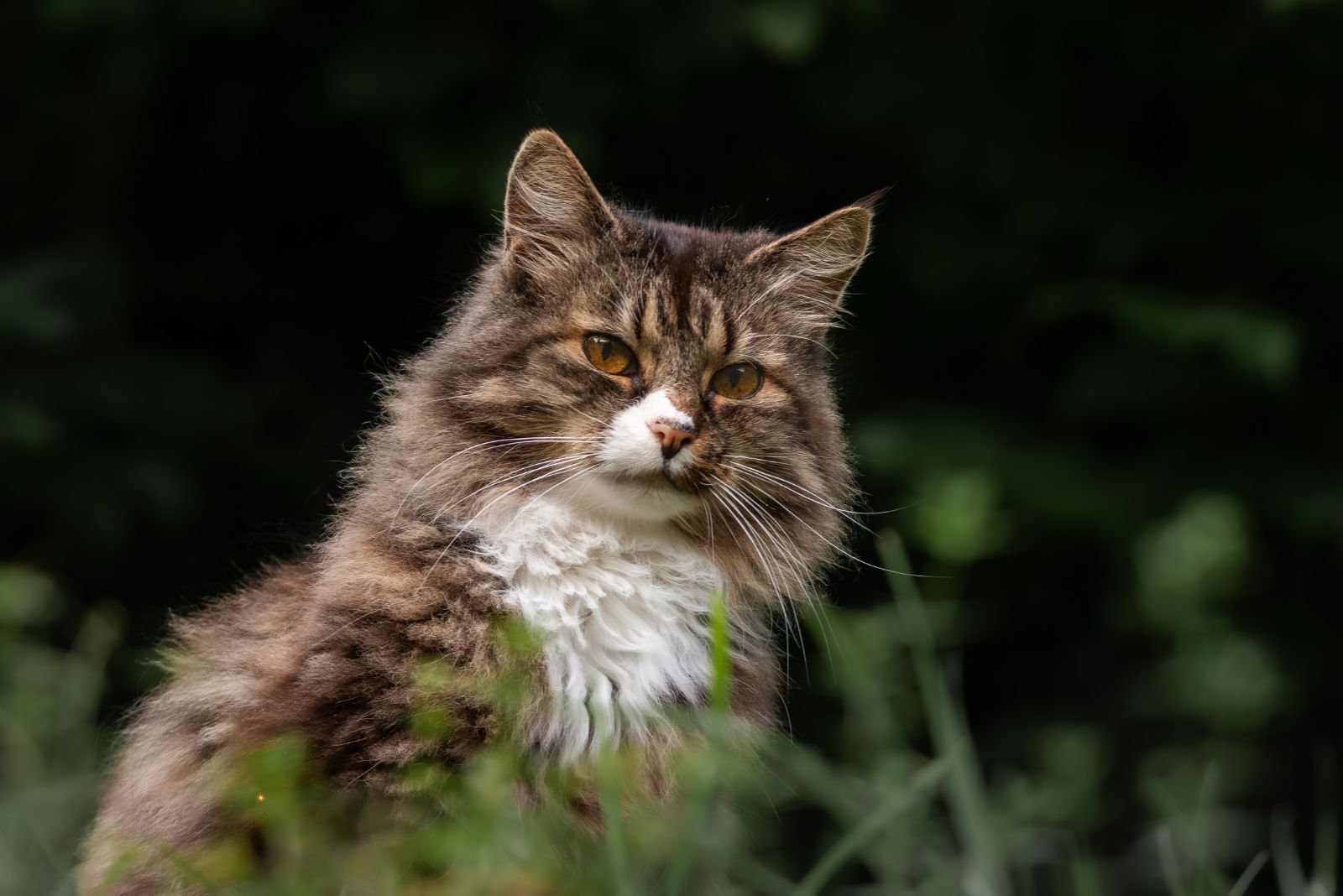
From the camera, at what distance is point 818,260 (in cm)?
298

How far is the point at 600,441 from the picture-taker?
245cm

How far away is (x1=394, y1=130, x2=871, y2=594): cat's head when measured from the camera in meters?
2.47

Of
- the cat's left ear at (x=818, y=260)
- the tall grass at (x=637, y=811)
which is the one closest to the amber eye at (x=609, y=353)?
the cat's left ear at (x=818, y=260)

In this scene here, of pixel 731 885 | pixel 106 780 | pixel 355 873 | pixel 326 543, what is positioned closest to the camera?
pixel 355 873

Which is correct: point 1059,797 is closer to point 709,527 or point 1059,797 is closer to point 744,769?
point 709,527

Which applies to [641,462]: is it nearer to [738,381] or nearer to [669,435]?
[669,435]

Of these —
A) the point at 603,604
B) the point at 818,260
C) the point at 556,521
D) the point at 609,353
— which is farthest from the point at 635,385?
the point at 818,260

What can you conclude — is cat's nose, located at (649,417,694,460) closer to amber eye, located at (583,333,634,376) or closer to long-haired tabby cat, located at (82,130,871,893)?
long-haired tabby cat, located at (82,130,871,893)

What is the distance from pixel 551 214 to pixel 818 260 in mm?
615

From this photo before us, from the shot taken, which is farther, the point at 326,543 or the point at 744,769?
the point at 326,543

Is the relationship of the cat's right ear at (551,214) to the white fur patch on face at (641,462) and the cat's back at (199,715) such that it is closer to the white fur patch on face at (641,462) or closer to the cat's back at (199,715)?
the white fur patch on face at (641,462)

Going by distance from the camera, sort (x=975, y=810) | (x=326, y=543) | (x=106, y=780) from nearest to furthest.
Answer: (x=975, y=810), (x=326, y=543), (x=106, y=780)

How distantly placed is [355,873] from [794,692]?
380 cm

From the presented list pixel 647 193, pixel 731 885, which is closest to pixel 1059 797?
pixel 731 885
